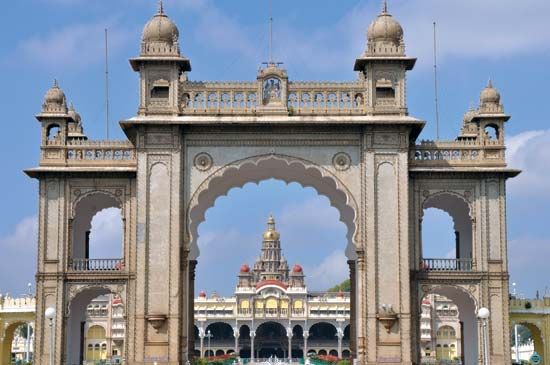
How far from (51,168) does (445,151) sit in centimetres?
1389

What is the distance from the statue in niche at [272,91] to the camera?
1411 inches

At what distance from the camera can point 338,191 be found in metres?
37.6

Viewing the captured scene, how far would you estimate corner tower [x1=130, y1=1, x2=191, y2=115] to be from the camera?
35500 millimetres

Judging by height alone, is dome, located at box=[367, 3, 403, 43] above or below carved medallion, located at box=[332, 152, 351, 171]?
above

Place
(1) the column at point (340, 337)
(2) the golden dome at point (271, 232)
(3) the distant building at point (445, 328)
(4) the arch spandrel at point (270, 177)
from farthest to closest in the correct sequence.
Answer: (2) the golden dome at point (271, 232), (1) the column at point (340, 337), (3) the distant building at point (445, 328), (4) the arch spandrel at point (270, 177)

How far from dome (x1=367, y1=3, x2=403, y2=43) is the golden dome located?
10915cm

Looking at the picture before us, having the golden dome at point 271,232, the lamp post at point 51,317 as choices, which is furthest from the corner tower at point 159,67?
the golden dome at point 271,232

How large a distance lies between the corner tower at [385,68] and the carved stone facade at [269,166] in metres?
0.05

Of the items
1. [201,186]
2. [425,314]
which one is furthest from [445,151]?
[425,314]

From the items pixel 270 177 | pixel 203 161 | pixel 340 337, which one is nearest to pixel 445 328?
pixel 340 337

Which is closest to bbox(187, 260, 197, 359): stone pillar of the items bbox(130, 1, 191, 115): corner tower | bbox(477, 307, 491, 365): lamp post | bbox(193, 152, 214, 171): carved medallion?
bbox(193, 152, 214, 171): carved medallion

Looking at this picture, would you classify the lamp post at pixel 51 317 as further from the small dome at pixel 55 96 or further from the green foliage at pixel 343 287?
the green foliage at pixel 343 287

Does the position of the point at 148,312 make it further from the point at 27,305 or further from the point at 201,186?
the point at 27,305

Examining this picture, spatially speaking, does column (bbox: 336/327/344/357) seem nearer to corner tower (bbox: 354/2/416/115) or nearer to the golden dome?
the golden dome
